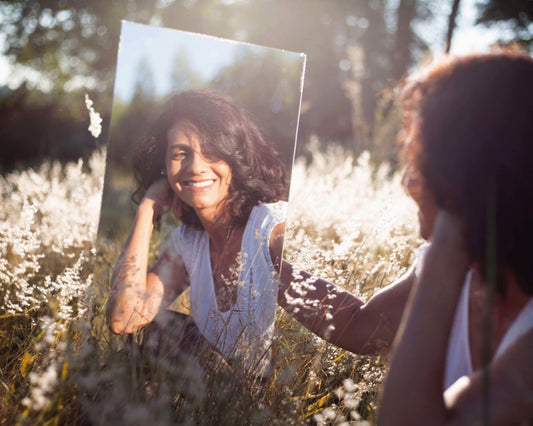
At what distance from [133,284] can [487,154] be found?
1249 millimetres

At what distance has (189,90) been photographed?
5.62ft

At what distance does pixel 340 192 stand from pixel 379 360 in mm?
1917

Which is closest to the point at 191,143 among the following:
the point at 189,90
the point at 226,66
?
the point at 189,90

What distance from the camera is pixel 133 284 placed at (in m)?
1.70

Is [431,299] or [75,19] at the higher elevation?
[75,19]

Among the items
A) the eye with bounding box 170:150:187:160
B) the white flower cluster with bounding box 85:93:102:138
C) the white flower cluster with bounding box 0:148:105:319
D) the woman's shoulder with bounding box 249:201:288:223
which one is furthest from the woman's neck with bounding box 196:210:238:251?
the white flower cluster with bounding box 0:148:105:319

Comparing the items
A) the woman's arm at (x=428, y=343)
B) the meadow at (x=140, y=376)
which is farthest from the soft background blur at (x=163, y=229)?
the woman's arm at (x=428, y=343)

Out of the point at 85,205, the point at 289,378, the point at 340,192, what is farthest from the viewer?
the point at 340,192

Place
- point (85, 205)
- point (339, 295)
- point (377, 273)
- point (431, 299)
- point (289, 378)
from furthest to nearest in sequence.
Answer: point (85, 205) < point (377, 273) < point (339, 295) < point (289, 378) < point (431, 299)

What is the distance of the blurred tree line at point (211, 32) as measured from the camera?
7.42m

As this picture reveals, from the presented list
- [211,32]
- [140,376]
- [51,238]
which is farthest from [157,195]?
[211,32]

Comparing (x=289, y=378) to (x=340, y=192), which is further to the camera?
(x=340, y=192)

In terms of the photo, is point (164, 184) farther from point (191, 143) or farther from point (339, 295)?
point (339, 295)

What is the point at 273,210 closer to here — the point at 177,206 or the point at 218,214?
the point at 218,214
